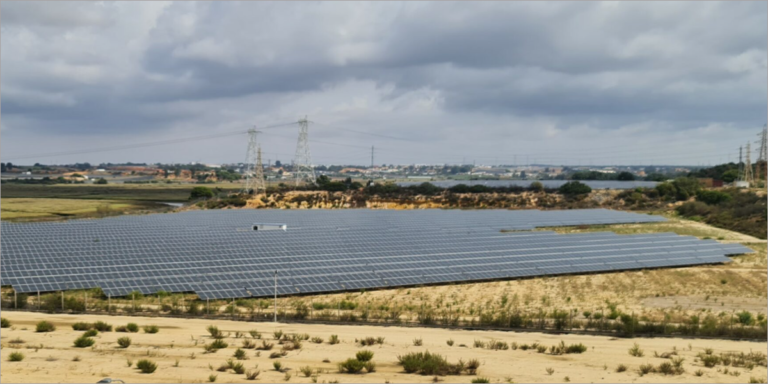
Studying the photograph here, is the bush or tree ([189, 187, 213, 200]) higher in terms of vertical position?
tree ([189, 187, 213, 200])

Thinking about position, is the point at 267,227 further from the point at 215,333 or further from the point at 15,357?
the point at 15,357

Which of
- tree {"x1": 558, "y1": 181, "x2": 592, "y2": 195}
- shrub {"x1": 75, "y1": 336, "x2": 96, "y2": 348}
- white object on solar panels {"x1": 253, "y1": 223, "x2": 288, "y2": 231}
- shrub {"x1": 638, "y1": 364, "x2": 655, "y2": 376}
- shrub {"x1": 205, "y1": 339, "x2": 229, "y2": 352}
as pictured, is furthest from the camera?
tree {"x1": 558, "y1": 181, "x2": 592, "y2": 195}

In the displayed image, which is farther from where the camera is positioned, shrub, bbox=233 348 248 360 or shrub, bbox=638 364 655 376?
shrub, bbox=233 348 248 360

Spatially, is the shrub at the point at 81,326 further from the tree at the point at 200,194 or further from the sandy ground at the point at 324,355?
the tree at the point at 200,194

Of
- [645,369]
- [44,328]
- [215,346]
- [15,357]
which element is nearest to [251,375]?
[215,346]

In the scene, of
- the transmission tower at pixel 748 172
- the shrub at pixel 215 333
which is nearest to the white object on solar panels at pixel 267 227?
the shrub at pixel 215 333

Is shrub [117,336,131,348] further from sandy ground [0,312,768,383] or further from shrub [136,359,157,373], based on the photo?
shrub [136,359,157,373]

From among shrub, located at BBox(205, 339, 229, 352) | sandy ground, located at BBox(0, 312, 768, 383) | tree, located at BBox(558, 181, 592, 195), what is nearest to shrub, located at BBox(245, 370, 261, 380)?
sandy ground, located at BBox(0, 312, 768, 383)
